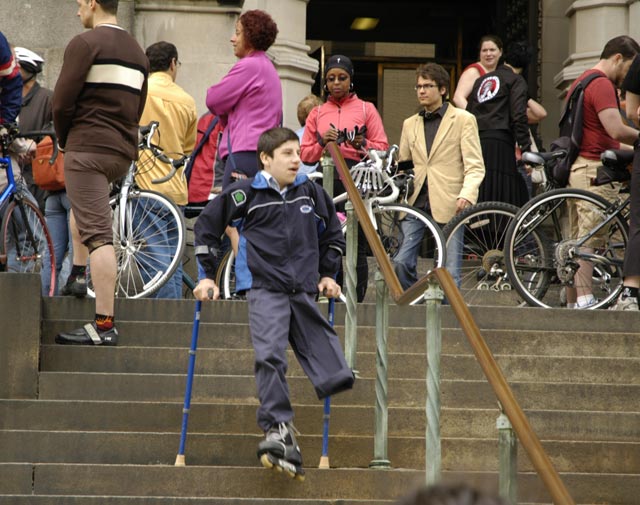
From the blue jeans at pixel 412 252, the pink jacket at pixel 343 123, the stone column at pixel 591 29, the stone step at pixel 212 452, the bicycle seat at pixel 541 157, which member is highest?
the stone column at pixel 591 29

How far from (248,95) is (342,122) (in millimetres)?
901

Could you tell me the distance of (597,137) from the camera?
9289 mm

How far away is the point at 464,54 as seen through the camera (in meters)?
18.4

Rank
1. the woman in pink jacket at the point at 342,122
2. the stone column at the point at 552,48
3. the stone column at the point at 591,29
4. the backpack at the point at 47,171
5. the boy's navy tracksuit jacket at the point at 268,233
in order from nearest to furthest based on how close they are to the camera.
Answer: the boy's navy tracksuit jacket at the point at 268,233
the backpack at the point at 47,171
the woman in pink jacket at the point at 342,122
the stone column at the point at 591,29
the stone column at the point at 552,48

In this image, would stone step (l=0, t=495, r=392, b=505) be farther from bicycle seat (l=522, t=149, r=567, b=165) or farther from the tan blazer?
bicycle seat (l=522, t=149, r=567, b=165)

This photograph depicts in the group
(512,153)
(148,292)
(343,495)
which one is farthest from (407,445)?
(512,153)

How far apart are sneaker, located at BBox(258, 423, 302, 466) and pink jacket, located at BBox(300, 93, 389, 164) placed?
369 cm

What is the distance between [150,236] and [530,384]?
8.85 feet

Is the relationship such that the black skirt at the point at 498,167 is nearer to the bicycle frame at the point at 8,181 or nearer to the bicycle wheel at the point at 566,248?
the bicycle wheel at the point at 566,248

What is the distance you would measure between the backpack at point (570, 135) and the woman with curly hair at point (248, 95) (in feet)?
6.09

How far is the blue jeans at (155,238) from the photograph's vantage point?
8.82 metres

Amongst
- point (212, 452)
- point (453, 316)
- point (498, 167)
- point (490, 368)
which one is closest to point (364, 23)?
point (498, 167)

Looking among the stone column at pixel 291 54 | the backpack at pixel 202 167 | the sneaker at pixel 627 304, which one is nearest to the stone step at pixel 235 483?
the sneaker at pixel 627 304

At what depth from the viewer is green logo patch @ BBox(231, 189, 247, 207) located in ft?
21.7
